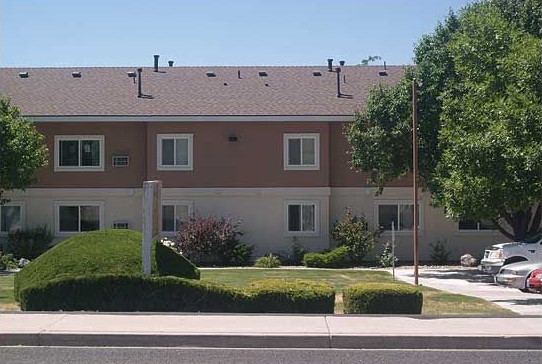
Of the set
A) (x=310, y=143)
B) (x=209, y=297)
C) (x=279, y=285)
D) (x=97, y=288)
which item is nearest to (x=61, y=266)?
(x=97, y=288)

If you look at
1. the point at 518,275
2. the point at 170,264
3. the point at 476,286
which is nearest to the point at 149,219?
the point at 170,264

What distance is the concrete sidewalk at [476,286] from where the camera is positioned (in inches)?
656

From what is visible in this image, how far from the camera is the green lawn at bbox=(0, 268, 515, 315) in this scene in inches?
606

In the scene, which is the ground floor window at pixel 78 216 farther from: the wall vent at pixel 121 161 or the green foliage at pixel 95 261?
the green foliage at pixel 95 261

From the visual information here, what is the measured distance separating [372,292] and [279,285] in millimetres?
1677

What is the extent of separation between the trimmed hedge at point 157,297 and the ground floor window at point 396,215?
718 inches

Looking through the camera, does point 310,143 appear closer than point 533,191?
No

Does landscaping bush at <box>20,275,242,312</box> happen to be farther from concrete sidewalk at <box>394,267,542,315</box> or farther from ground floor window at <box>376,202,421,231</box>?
ground floor window at <box>376,202,421,231</box>

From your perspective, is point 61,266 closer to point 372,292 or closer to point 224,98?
point 372,292

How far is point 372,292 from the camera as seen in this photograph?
43.8 feet

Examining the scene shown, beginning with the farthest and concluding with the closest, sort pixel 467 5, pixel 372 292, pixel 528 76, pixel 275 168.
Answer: pixel 275 168 → pixel 467 5 → pixel 528 76 → pixel 372 292

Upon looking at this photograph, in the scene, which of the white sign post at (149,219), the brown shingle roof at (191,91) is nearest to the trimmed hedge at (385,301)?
the white sign post at (149,219)

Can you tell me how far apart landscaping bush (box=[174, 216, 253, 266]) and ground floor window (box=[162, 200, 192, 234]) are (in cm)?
105

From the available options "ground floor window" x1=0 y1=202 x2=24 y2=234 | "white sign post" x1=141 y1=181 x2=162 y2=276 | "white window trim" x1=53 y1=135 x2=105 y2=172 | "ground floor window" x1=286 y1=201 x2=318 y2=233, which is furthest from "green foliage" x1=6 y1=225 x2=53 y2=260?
"white sign post" x1=141 y1=181 x2=162 y2=276
